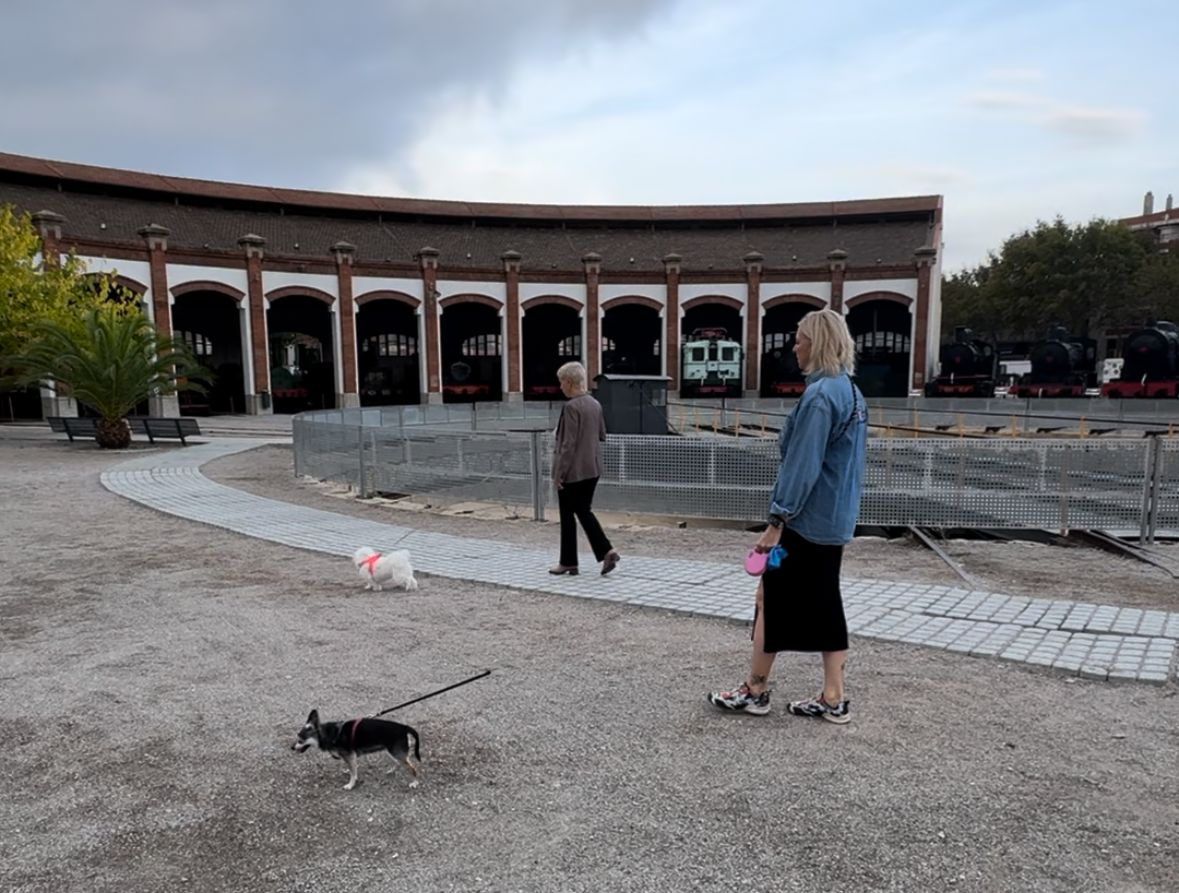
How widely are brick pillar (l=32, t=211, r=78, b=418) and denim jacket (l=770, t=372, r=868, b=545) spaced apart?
3458 centimetres

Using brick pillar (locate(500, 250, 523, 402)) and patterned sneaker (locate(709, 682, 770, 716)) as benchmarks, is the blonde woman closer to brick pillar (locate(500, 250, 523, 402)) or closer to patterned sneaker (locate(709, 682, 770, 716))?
patterned sneaker (locate(709, 682, 770, 716))

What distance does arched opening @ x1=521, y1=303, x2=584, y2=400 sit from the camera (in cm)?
4941

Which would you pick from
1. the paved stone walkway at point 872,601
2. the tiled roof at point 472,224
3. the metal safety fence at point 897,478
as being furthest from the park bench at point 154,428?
the tiled roof at point 472,224

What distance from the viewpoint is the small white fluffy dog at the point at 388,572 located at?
6.03 metres

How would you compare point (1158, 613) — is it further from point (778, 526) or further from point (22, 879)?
point (22, 879)

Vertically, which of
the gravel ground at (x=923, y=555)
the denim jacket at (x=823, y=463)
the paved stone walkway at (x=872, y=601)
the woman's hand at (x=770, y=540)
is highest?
the denim jacket at (x=823, y=463)

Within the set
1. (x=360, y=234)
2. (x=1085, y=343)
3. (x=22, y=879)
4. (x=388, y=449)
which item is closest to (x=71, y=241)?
(x=360, y=234)

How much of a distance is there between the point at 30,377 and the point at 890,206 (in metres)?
46.3

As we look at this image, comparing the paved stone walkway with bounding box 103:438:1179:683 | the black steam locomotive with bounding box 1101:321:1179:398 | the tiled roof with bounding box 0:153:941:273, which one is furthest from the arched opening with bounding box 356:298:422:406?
the paved stone walkway with bounding box 103:438:1179:683

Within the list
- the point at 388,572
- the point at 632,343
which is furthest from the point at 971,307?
the point at 388,572

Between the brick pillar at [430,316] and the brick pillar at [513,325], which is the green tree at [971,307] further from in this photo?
the brick pillar at [430,316]

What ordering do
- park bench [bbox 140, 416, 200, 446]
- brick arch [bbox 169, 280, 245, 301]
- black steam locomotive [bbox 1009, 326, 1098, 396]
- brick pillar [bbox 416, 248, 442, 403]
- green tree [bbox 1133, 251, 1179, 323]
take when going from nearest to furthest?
1. park bench [bbox 140, 416, 200, 446]
2. brick arch [bbox 169, 280, 245, 301]
3. black steam locomotive [bbox 1009, 326, 1098, 396]
4. brick pillar [bbox 416, 248, 442, 403]
5. green tree [bbox 1133, 251, 1179, 323]

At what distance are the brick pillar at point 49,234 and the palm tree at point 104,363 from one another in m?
13.8

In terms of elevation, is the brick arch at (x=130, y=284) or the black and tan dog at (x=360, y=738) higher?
the brick arch at (x=130, y=284)
